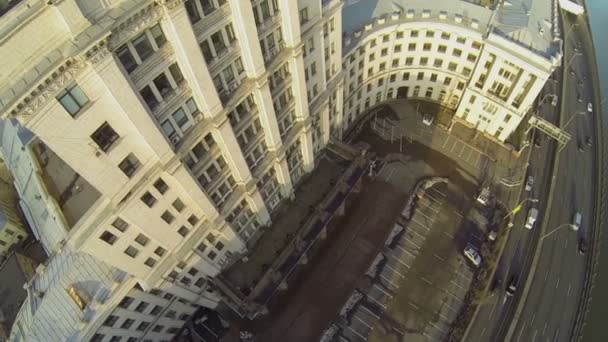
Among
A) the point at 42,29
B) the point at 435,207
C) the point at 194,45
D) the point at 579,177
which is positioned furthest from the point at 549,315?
the point at 42,29

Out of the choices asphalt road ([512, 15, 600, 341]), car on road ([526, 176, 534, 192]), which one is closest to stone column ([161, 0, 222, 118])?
asphalt road ([512, 15, 600, 341])

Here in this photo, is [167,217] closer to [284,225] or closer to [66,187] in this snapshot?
[66,187]

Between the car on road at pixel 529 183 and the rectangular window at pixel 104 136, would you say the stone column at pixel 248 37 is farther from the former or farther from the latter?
the car on road at pixel 529 183

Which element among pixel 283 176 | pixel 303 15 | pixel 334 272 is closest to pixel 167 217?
pixel 283 176

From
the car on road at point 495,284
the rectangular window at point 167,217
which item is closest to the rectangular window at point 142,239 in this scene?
the rectangular window at point 167,217

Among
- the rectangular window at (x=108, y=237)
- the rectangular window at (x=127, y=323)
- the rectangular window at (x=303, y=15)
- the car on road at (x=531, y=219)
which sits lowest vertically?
the rectangular window at (x=127, y=323)

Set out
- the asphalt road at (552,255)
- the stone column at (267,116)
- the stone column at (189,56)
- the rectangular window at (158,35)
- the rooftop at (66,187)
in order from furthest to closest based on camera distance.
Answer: the asphalt road at (552,255) → the stone column at (267,116) → the rooftop at (66,187) → the rectangular window at (158,35) → the stone column at (189,56)
